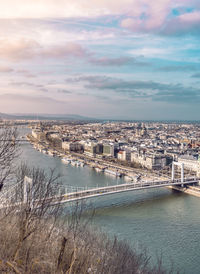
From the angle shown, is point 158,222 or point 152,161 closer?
point 158,222

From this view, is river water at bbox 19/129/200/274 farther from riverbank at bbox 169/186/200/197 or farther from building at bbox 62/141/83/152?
building at bbox 62/141/83/152

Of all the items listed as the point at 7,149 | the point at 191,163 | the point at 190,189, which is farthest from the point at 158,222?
the point at 191,163

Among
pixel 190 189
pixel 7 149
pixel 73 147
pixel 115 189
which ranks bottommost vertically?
pixel 190 189

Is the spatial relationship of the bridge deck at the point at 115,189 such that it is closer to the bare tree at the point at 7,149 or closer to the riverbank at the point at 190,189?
the riverbank at the point at 190,189

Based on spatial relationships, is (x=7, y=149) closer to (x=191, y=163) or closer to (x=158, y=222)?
(x=158, y=222)

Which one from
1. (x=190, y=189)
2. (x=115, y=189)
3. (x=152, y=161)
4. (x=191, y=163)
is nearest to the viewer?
(x=115, y=189)

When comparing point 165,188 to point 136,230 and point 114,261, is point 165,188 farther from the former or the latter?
point 114,261

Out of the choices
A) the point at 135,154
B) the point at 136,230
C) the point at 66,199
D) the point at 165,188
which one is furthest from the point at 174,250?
the point at 135,154

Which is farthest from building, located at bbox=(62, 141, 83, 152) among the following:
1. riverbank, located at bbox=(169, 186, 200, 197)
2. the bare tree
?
the bare tree

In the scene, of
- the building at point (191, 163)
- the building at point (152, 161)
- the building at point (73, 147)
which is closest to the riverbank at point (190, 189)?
the building at point (191, 163)
